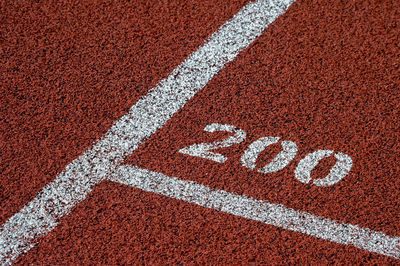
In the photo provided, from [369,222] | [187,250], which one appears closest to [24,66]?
[187,250]

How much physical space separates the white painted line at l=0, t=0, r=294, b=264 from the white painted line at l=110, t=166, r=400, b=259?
0.60 ft

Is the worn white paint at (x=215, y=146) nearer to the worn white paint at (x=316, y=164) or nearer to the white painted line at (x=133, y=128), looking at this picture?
the white painted line at (x=133, y=128)

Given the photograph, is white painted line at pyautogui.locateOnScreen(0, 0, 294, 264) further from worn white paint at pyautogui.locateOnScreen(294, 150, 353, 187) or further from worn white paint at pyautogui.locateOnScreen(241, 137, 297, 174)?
worn white paint at pyautogui.locateOnScreen(294, 150, 353, 187)

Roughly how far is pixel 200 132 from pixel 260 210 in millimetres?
619

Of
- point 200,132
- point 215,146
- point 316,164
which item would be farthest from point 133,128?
point 316,164

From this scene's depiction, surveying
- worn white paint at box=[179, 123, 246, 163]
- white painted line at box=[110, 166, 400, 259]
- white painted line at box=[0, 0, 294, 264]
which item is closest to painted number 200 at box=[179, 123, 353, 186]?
worn white paint at box=[179, 123, 246, 163]

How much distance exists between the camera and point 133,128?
116 inches

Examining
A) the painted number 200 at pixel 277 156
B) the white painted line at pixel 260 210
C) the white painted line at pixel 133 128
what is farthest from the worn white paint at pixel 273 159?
the white painted line at pixel 133 128

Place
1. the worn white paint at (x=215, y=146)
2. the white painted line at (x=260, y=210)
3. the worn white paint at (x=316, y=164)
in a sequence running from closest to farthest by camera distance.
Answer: the white painted line at (x=260, y=210)
the worn white paint at (x=316, y=164)
the worn white paint at (x=215, y=146)

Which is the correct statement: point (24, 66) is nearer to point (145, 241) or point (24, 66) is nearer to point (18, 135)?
point (18, 135)

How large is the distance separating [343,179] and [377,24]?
1.36 meters

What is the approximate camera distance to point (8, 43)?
344 cm

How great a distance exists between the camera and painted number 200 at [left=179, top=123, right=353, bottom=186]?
8.96 ft

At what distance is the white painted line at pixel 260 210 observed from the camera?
8.14 feet
